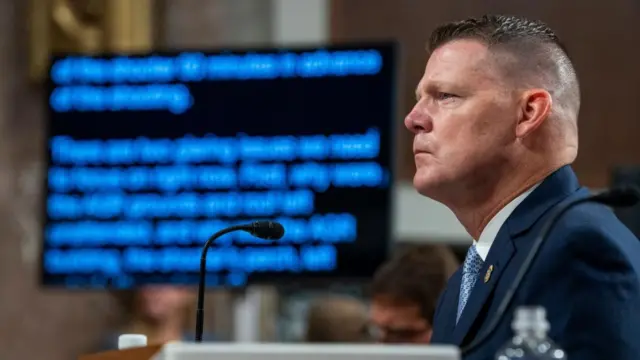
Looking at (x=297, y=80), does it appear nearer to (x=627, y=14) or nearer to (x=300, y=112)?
(x=300, y=112)

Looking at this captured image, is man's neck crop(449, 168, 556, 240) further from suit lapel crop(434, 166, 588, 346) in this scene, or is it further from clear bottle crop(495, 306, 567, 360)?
clear bottle crop(495, 306, 567, 360)

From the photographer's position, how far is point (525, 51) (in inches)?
94.1

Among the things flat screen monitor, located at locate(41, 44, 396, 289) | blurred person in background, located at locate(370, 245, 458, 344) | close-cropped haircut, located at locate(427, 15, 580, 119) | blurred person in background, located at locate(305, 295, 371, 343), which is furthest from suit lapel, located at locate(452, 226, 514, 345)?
flat screen monitor, located at locate(41, 44, 396, 289)

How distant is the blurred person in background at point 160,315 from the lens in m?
5.21

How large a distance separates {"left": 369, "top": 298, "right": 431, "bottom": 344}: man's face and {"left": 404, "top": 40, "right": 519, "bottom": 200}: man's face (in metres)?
1.37

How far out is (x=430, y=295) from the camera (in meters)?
3.66

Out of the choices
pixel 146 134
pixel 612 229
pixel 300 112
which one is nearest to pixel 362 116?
pixel 300 112

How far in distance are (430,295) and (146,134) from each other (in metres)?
1.52

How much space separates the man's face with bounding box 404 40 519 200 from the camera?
2.33 metres

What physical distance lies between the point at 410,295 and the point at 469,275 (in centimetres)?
130

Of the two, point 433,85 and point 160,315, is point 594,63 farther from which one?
point 433,85

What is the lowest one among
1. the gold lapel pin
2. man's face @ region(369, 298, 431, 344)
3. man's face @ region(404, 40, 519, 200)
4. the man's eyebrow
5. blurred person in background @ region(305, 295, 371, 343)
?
blurred person in background @ region(305, 295, 371, 343)

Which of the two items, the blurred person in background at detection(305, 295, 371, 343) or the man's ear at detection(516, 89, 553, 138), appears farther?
the blurred person in background at detection(305, 295, 371, 343)

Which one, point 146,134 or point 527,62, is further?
point 146,134
